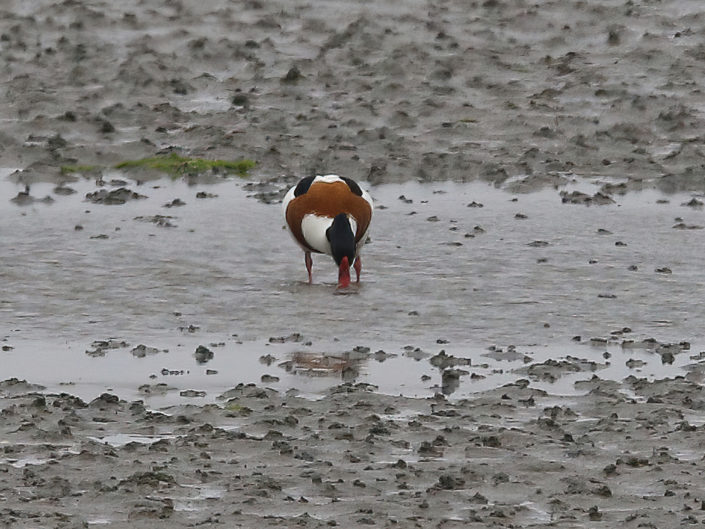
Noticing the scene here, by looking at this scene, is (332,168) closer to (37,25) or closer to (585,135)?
(585,135)

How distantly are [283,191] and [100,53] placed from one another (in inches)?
236

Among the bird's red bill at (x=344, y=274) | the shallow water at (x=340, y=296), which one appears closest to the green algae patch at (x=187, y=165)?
the shallow water at (x=340, y=296)

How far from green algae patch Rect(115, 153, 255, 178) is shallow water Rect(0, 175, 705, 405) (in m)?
0.45

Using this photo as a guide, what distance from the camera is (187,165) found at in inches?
687

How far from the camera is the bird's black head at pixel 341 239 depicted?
13492mm

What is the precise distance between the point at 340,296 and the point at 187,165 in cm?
467

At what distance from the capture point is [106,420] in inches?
382

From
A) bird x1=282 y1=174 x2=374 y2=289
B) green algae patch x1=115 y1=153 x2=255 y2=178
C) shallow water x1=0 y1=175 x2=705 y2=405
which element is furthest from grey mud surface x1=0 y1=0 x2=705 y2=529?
bird x1=282 y1=174 x2=374 y2=289

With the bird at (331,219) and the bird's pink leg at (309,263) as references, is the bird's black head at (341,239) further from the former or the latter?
the bird's pink leg at (309,263)

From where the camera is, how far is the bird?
13.5 m

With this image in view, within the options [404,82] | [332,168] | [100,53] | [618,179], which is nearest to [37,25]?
[100,53]

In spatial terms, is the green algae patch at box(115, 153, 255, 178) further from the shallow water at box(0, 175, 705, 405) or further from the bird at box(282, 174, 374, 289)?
the bird at box(282, 174, 374, 289)

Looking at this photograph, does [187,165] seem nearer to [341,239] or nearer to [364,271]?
[364,271]

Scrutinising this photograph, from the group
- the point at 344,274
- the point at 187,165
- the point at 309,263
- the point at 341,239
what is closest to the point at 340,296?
the point at 344,274
